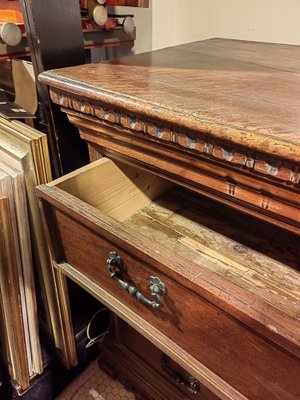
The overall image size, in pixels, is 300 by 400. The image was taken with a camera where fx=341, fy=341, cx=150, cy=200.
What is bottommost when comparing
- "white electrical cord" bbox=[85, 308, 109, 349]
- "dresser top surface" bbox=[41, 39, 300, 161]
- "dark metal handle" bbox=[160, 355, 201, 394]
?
"white electrical cord" bbox=[85, 308, 109, 349]

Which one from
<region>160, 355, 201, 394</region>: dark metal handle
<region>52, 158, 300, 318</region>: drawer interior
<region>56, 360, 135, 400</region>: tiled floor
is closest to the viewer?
<region>52, 158, 300, 318</region>: drawer interior

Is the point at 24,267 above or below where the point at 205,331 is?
below

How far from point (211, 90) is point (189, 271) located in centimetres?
28

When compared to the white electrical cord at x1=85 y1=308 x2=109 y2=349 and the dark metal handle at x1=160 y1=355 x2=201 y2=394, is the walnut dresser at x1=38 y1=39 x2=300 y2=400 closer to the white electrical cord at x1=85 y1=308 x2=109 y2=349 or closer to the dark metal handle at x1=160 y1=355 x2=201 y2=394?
the dark metal handle at x1=160 y1=355 x2=201 y2=394

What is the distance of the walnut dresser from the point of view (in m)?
0.40

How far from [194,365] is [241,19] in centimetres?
86

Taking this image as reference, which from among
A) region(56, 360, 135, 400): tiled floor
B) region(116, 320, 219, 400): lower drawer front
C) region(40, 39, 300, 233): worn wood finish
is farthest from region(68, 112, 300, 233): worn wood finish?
region(56, 360, 135, 400): tiled floor

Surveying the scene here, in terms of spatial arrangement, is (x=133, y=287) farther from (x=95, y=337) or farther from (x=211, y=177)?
(x=95, y=337)

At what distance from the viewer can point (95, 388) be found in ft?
3.38

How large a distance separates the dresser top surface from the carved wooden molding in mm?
19

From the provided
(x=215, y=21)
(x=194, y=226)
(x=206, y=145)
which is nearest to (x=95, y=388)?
(x=194, y=226)

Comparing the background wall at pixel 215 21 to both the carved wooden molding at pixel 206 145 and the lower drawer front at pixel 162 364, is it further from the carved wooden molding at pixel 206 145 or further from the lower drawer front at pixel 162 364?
the lower drawer front at pixel 162 364

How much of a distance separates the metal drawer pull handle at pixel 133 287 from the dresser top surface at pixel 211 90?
22cm

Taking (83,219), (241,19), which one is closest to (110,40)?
(241,19)
